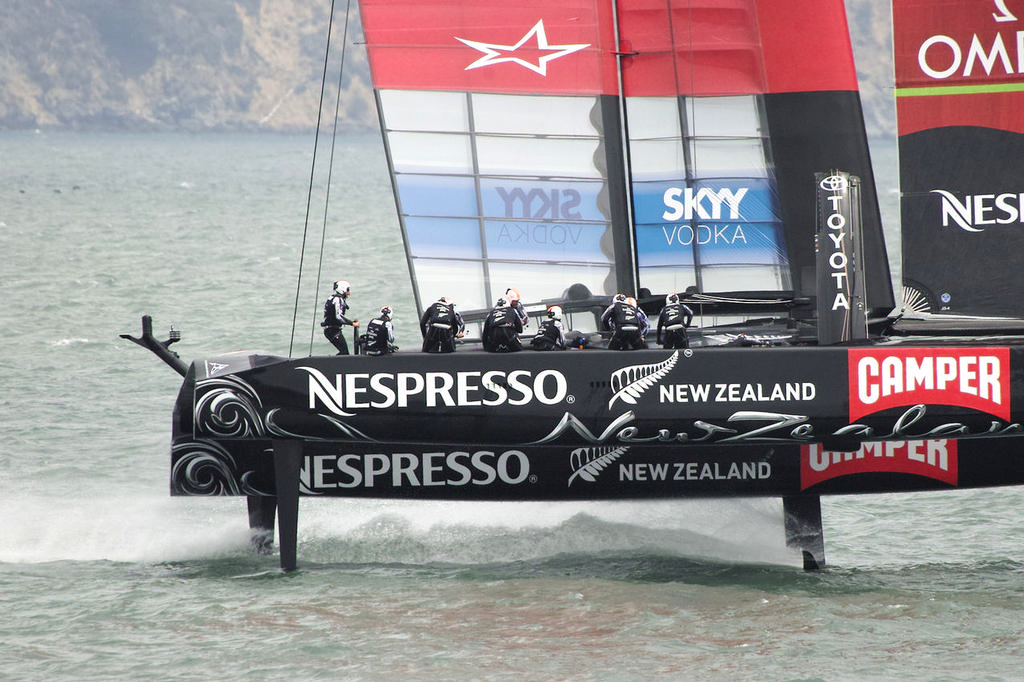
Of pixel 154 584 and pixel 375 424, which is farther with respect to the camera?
pixel 154 584

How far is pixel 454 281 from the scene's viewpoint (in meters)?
15.4

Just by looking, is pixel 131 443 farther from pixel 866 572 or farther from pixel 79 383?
pixel 866 572

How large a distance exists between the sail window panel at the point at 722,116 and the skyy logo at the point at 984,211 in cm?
236

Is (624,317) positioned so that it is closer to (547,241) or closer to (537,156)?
(547,241)

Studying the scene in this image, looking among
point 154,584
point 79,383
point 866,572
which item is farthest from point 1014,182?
point 79,383

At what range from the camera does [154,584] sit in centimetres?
1356

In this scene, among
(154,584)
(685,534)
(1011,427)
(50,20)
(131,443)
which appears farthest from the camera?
(50,20)

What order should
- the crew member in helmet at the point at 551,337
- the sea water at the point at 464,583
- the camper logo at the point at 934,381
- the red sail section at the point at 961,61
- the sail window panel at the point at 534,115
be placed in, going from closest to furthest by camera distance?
the sea water at the point at 464,583 → the camper logo at the point at 934,381 → the crew member in helmet at the point at 551,337 → the red sail section at the point at 961,61 → the sail window panel at the point at 534,115

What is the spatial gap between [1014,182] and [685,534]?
4646mm

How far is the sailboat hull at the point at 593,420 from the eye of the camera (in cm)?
1223

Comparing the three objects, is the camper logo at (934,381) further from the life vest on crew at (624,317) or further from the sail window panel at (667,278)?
the sail window panel at (667,278)

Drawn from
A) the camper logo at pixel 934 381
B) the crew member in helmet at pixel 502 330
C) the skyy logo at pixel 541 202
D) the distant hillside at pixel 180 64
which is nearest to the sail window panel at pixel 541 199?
the skyy logo at pixel 541 202

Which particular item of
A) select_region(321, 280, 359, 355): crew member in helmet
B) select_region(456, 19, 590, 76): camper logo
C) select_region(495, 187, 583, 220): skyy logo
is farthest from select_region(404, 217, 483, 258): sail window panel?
select_region(321, 280, 359, 355): crew member in helmet

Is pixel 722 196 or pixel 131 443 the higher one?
pixel 722 196
